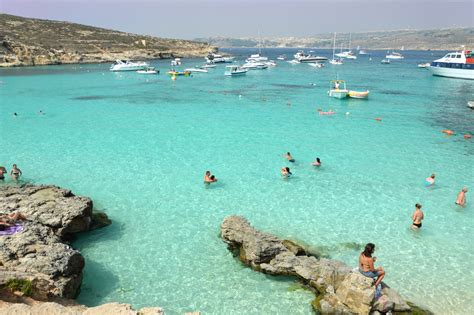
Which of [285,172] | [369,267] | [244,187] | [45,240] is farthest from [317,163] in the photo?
[45,240]

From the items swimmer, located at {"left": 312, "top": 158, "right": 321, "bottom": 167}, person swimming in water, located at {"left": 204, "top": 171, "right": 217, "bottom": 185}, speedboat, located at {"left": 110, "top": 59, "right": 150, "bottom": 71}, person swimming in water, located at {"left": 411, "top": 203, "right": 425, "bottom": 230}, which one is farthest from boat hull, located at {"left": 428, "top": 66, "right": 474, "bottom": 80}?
person swimming in water, located at {"left": 204, "top": 171, "right": 217, "bottom": 185}

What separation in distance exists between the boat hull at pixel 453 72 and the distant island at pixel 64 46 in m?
78.3

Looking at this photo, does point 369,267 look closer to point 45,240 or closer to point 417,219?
point 417,219

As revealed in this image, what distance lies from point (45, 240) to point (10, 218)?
1.82m

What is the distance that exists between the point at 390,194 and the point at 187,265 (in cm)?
1044

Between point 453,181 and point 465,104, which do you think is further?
point 465,104

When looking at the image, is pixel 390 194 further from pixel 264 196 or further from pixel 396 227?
pixel 264 196

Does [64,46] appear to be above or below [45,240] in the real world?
above

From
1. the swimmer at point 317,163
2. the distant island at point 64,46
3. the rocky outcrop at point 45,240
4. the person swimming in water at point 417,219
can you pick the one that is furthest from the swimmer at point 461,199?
the distant island at point 64,46

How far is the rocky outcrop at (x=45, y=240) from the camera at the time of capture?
9469mm

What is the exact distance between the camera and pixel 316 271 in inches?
438

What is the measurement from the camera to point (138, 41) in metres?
127

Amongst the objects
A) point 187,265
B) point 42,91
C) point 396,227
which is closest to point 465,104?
point 396,227

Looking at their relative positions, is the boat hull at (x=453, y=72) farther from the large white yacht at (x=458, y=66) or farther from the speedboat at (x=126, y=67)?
the speedboat at (x=126, y=67)
